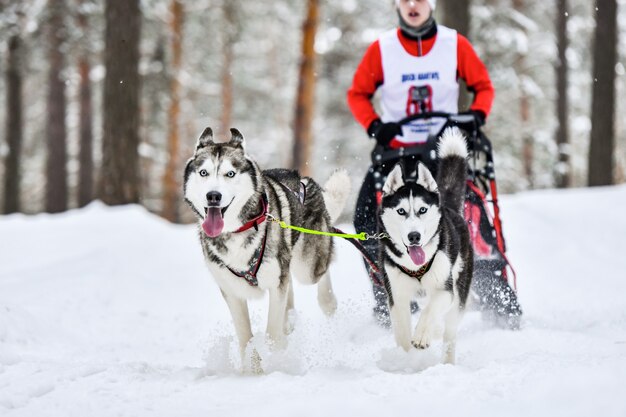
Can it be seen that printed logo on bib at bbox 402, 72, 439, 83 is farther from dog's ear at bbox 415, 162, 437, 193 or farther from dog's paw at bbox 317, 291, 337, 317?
dog's paw at bbox 317, 291, 337, 317

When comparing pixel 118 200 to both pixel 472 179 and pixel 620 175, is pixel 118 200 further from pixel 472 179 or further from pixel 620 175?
pixel 620 175

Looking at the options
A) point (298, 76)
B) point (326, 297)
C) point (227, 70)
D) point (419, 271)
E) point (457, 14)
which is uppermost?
point (227, 70)

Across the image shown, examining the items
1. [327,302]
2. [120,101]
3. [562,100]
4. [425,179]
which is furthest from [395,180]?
[562,100]

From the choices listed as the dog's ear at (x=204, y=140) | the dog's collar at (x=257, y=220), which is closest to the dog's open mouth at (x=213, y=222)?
the dog's collar at (x=257, y=220)

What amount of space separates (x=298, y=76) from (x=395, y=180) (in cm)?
1182

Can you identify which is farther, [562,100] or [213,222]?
[562,100]

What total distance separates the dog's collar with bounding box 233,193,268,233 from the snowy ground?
0.74 metres

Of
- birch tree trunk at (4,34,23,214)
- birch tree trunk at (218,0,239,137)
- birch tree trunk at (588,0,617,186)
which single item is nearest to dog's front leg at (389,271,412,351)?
birch tree trunk at (588,0,617,186)

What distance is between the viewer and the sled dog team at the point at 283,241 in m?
3.35

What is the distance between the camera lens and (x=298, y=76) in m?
15.0

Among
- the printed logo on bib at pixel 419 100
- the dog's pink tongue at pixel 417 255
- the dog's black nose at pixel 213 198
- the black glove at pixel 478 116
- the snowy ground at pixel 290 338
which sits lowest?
the snowy ground at pixel 290 338

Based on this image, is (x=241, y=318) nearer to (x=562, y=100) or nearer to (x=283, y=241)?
(x=283, y=241)

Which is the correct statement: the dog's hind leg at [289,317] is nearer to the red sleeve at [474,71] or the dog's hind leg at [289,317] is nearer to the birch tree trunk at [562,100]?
the red sleeve at [474,71]

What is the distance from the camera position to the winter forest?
1376 cm
